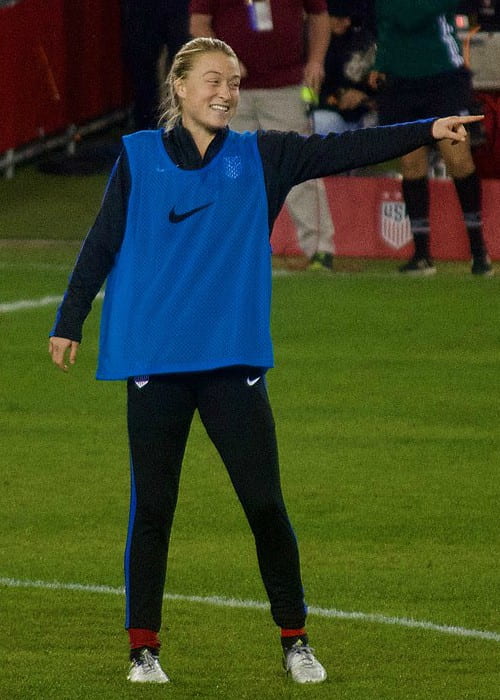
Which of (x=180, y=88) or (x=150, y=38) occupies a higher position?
(x=180, y=88)

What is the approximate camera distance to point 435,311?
40.6ft

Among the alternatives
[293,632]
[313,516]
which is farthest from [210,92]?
[313,516]

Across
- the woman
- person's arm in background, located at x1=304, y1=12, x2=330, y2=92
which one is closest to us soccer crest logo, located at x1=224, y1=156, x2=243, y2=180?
the woman

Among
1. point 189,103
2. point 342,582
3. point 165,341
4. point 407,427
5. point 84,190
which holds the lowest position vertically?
point 84,190

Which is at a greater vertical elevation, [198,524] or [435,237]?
[198,524]

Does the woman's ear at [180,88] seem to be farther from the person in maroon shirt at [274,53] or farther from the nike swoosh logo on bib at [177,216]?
the person in maroon shirt at [274,53]

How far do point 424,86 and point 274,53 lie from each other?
0.99m

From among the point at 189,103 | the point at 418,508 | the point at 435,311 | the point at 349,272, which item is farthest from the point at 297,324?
the point at 189,103

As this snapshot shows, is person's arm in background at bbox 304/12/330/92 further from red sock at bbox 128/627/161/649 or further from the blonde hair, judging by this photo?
red sock at bbox 128/627/161/649

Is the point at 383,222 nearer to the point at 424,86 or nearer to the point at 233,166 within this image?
the point at 424,86

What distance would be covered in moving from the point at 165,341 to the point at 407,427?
409cm

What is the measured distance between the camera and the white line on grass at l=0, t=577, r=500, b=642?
619 centimetres

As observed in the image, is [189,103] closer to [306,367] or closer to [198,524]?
[198,524]

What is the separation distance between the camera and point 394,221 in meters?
14.3
